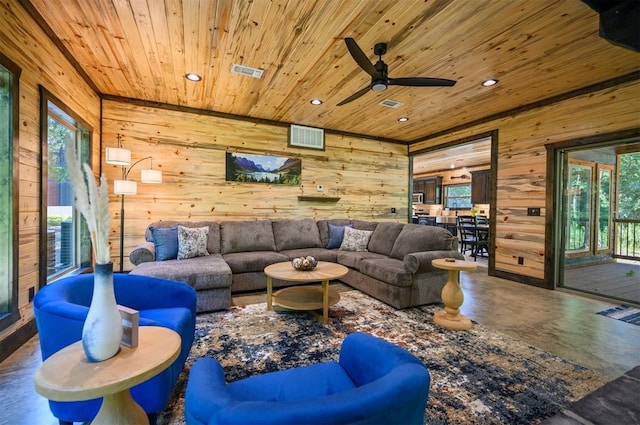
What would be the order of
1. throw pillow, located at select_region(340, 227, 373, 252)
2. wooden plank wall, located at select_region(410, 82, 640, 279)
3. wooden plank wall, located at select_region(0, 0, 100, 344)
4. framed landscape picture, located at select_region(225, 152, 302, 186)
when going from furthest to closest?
framed landscape picture, located at select_region(225, 152, 302, 186) → throw pillow, located at select_region(340, 227, 373, 252) → wooden plank wall, located at select_region(410, 82, 640, 279) → wooden plank wall, located at select_region(0, 0, 100, 344)

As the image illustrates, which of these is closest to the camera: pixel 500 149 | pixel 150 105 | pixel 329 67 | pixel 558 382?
pixel 558 382

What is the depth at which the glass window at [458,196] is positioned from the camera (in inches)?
360

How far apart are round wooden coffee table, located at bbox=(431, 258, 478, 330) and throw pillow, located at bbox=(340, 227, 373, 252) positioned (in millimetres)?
1592

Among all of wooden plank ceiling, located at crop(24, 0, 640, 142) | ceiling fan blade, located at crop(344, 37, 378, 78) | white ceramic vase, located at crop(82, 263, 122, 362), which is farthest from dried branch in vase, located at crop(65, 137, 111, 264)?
ceiling fan blade, located at crop(344, 37, 378, 78)

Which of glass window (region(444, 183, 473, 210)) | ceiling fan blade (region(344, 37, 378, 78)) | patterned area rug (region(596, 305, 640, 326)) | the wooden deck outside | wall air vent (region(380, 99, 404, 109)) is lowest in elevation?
patterned area rug (region(596, 305, 640, 326))

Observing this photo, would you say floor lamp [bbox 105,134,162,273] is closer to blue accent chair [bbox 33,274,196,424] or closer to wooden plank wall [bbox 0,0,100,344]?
wooden plank wall [bbox 0,0,100,344]

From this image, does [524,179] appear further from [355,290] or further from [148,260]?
[148,260]

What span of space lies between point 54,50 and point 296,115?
9.85 ft

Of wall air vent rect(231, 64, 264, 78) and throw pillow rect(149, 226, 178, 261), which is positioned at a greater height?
wall air vent rect(231, 64, 264, 78)

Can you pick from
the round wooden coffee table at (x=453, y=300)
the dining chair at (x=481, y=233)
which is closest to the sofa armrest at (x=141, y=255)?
the round wooden coffee table at (x=453, y=300)

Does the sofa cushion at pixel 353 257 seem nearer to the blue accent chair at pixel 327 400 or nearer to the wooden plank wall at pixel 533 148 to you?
the wooden plank wall at pixel 533 148

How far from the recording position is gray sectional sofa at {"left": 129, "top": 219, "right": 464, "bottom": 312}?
9.73 feet

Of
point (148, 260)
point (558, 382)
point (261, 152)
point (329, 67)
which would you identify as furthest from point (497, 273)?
point (148, 260)

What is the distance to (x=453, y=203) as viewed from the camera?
9641 millimetres
